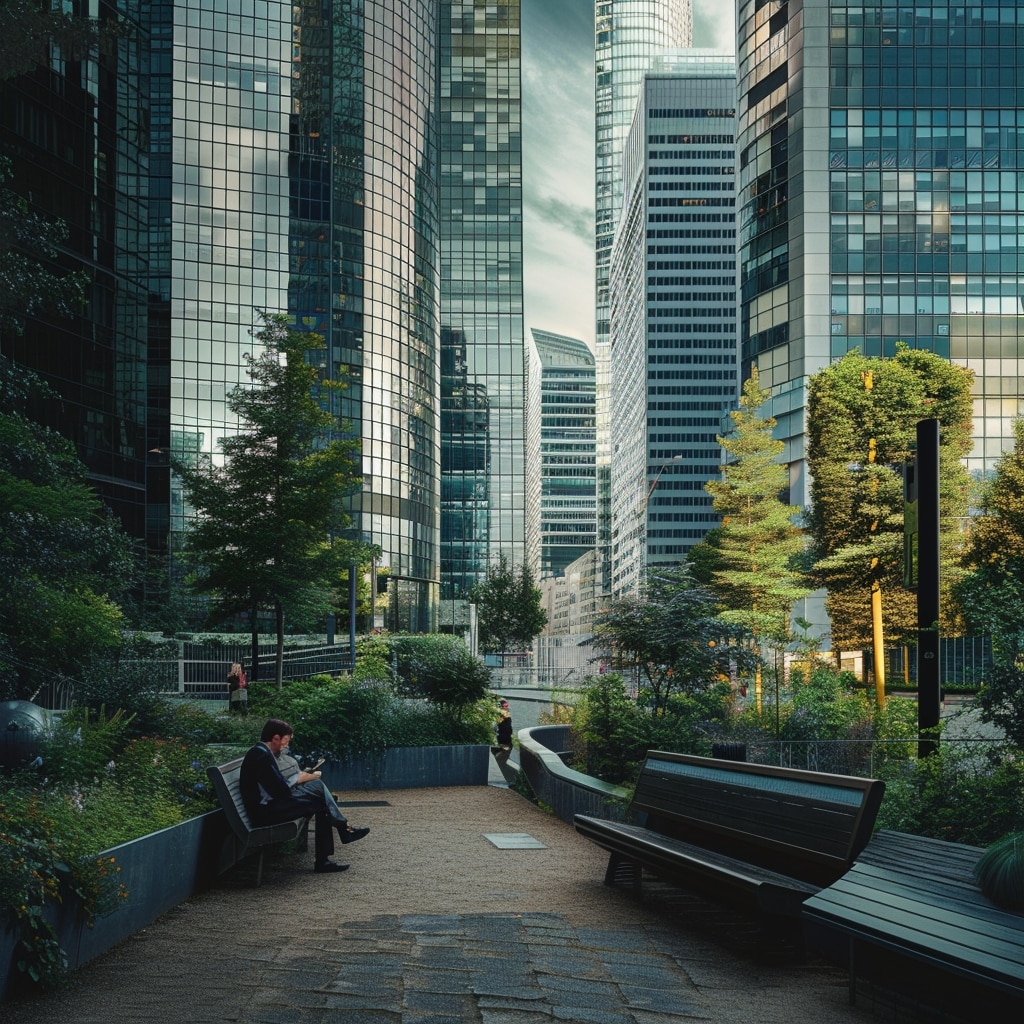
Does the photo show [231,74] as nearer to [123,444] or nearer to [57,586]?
[123,444]

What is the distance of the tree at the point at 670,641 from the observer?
1564 cm

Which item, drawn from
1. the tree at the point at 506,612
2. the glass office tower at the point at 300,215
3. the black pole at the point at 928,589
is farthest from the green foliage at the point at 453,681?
the tree at the point at 506,612

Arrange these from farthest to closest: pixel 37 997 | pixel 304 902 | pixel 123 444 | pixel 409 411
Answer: pixel 409 411, pixel 123 444, pixel 304 902, pixel 37 997

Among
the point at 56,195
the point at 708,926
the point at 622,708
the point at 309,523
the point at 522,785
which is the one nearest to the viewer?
the point at 708,926

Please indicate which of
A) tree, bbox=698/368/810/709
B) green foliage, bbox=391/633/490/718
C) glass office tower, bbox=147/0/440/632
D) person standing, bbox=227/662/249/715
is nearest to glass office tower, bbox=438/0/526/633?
glass office tower, bbox=147/0/440/632

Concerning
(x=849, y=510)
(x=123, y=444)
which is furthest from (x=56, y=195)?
(x=849, y=510)

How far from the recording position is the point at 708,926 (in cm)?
729

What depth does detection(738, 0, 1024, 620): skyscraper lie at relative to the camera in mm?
71000

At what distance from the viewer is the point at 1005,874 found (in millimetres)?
5277

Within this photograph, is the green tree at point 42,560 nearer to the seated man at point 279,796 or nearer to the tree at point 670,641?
the seated man at point 279,796

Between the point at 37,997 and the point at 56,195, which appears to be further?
the point at 56,195

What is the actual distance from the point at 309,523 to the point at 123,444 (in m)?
40.4

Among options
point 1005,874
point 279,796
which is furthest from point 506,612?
point 1005,874

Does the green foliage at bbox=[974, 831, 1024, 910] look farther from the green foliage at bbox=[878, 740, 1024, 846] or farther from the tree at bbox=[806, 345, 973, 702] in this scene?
the tree at bbox=[806, 345, 973, 702]
